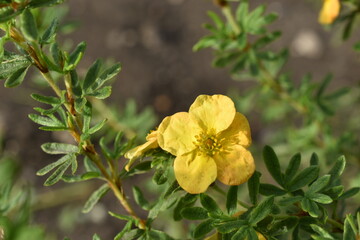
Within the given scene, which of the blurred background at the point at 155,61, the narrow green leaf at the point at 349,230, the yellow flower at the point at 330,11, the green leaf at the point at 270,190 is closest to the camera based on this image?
the narrow green leaf at the point at 349,230

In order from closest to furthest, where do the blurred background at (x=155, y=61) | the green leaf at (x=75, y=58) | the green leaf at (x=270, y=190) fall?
the green leaf at (x=75, y=58) < the green leaf at (x=270, y=190) < the blurred background at (x=155, y=61)

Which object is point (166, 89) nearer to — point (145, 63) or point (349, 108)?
point (145, 63)

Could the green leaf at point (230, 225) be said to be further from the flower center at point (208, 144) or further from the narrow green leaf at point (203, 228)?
the flower center at point (208, 144)

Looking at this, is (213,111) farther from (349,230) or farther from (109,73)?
(349,230)

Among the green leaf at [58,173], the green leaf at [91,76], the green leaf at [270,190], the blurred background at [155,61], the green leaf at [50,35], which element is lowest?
the blurred background at [155,61]

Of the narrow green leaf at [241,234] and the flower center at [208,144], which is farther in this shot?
the flower center at [208,144]

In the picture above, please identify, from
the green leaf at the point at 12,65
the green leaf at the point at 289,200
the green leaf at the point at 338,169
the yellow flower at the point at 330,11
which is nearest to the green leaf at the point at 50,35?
the green leaf at the point at 12,65
